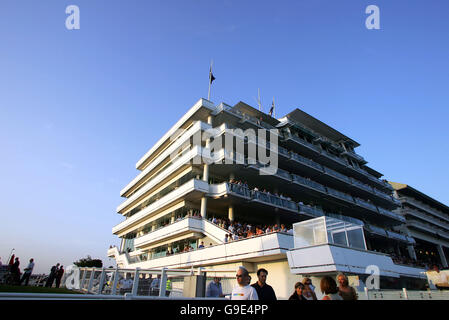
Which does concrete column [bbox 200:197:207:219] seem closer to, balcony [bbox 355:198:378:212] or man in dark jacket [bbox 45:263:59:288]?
man in dark jacket [bbox 45:263:59:288]

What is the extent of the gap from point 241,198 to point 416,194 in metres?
47.6

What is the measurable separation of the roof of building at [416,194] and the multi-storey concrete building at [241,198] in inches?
406

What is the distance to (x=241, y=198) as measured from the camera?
78.1ft

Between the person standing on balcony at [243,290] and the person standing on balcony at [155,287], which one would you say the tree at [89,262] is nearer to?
the person standing on balcony at [155,287]

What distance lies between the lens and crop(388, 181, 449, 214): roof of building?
50.9 metres

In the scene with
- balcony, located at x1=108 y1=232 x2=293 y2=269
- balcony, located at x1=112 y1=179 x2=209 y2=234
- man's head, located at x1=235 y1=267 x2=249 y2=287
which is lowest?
man's head, located at x1=235 y1=267 x2=249 y2=287

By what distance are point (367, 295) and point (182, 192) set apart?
58.5ft

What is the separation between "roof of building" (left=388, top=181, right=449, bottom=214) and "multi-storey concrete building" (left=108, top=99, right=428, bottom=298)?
33.9 ft

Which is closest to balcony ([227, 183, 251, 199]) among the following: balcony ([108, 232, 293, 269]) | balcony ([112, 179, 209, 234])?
balcony ([112, 179, 209, 234])

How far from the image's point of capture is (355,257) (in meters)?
14.9

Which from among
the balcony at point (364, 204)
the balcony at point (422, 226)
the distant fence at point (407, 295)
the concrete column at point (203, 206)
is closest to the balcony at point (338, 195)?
the balcony at point (364, 204)

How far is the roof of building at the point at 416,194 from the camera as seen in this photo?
50875mm

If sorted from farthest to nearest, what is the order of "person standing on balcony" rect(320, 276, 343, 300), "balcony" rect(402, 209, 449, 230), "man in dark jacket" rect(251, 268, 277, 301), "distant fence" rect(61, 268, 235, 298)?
"balcony" rect(402, 209, 449, 230), "distant fence" rect(61, 268, 235, 298), "man in dark jacket" rect(251, 268, 277, 301), "person standing on balcony" rect(320, 276, 343, 300)
